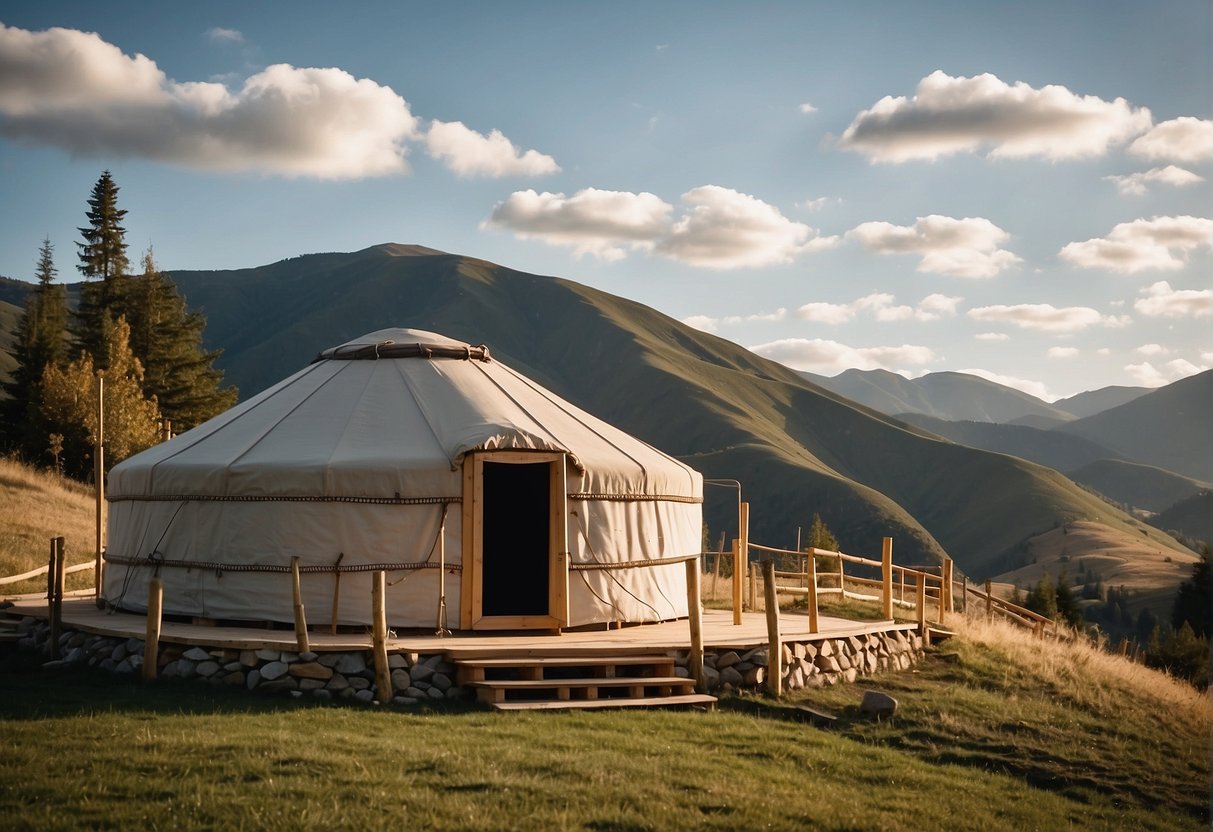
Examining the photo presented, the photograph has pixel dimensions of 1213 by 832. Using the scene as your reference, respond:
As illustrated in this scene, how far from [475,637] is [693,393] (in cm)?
9771

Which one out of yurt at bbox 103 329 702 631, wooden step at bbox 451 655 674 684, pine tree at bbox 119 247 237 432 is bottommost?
wooden step at bbox 451 655 674 684

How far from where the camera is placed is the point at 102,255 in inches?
1307

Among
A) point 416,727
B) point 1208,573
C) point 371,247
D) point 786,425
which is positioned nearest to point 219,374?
point 416,727

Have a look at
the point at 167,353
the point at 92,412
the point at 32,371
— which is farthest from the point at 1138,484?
the point at 92,412

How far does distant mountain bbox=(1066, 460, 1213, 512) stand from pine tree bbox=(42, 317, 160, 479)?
160697mm

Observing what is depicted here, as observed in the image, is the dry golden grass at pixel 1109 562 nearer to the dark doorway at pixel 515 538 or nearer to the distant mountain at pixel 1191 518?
the distant mountain at pixel 1191 518

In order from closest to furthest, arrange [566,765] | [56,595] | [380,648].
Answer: [566,765] < [380,648] < [56,595]

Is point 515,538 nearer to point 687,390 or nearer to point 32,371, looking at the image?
point 32,371

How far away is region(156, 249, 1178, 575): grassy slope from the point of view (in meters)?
87.9

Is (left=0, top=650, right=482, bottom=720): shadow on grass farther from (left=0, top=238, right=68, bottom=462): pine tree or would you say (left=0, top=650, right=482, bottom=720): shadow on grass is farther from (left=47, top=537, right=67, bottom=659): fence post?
(left=0, top=238, right=68, bottom=462): pine tree

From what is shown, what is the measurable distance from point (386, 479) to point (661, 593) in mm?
2714

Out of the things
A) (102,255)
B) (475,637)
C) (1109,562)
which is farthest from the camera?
(1109,562)

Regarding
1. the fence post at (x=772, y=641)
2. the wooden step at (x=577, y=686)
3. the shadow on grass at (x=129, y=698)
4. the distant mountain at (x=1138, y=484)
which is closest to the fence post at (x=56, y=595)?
the shadow on grass at (x=129, y=698)

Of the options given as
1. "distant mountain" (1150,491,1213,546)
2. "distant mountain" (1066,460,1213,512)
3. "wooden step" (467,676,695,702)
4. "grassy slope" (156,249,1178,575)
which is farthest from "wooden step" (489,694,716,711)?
"distant mountain" (1066,460,1213,512)
